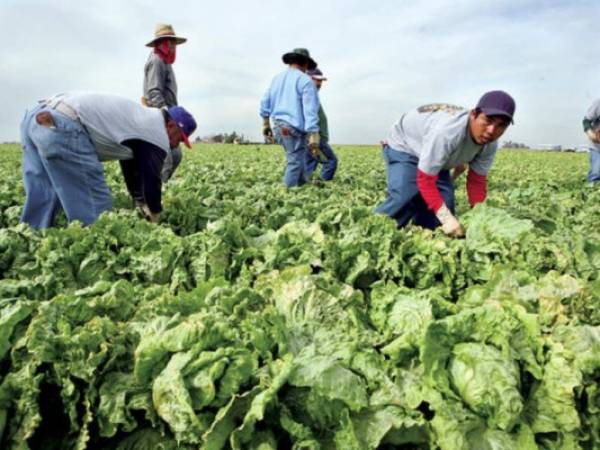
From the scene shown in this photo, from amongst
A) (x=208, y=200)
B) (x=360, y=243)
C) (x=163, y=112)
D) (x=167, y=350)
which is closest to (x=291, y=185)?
(x=208, y=200)

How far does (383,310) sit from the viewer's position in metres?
2.82

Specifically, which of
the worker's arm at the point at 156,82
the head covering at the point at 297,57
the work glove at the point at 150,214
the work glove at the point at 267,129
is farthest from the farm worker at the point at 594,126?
the work glove at the point at 150,214

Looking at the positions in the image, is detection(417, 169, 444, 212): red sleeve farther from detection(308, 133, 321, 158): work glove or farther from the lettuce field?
detection(308, 133, 321, 158): work glove

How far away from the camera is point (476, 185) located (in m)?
5.76

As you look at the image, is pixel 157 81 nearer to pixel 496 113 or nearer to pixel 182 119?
pixel 182 119

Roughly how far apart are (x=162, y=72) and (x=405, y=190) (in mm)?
4052

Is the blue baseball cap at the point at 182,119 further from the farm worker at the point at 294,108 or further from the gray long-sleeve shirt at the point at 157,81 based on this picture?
the farm worker at the point at 294,108

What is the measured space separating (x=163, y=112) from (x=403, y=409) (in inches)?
153

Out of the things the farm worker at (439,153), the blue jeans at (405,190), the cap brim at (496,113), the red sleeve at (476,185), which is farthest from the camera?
the red sleeve at (476,185)

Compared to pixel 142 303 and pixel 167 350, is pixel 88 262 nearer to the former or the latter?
pixel 142 303

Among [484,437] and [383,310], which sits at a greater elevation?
[383,310]

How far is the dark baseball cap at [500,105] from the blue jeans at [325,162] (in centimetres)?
621

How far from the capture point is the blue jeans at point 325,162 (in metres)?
10.7

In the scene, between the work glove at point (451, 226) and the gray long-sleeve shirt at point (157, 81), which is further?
the gray long-sleeve shirt at point (157, 81)
